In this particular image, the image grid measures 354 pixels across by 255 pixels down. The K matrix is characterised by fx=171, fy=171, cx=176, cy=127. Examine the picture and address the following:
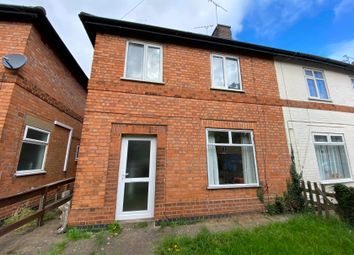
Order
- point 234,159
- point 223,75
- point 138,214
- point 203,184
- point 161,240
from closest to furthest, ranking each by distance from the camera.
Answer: point 161,240 < point 138,214 < point 203,184 < point 234,159 < point 223,75

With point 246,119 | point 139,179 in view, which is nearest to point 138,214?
point 139,179

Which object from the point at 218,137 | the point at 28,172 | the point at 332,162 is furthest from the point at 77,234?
the point at 332,162

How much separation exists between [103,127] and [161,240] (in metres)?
3.27

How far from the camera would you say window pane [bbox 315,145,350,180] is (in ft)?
Result: 22.0

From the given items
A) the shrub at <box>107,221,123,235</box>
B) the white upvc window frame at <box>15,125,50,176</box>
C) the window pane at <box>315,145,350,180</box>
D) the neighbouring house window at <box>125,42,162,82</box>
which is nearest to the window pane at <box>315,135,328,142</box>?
the window pane at <box>315,145,350,180</box>

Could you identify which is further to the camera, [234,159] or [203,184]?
[234,159]

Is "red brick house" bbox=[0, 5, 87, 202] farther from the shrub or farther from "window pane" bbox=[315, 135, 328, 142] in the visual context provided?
"window pane" bbox=[315, 135, 328, 142]

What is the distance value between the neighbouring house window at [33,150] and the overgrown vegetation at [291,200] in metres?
8.08

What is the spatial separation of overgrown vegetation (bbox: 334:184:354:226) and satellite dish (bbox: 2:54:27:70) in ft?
32.4

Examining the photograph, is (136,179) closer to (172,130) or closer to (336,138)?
(172,130)

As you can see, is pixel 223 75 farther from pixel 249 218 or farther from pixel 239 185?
pixel 249 218

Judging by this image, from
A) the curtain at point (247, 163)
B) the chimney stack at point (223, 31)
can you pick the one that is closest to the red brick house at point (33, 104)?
the chimney stack at point (223, 31)

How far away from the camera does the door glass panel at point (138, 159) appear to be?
5.00 m

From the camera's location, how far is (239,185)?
5492 millimetres
